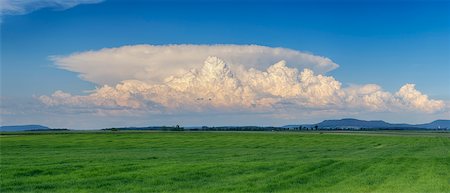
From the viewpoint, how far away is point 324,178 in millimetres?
33531

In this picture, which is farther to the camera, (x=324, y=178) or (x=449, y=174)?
(x=449, y=174)

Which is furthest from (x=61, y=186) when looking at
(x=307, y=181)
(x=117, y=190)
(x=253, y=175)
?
(x=307, y=181)

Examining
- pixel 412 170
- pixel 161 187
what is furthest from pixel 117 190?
pixel 412 170

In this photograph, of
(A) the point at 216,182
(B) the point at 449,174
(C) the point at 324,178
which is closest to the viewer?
(A) the point at 216,182

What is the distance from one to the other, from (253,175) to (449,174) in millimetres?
13843

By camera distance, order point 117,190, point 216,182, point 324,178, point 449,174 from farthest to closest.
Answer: point 449,174
point 324,178
point 216,182
point 117,190

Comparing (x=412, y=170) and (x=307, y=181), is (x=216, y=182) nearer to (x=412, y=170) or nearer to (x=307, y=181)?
(x=307, y=181)

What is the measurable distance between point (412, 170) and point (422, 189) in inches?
422

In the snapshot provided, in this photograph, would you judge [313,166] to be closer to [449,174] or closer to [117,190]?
[449,174]

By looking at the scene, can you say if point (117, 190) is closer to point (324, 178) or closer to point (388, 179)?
point (324, 178)

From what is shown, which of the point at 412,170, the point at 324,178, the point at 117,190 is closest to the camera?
the point at 117,190

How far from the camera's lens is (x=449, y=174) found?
36.1 meters

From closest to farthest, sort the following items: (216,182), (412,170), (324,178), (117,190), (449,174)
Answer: (117,190)
(216,182)
(324,178)
(449,174)
(412,170)

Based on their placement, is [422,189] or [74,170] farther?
[74,170]
